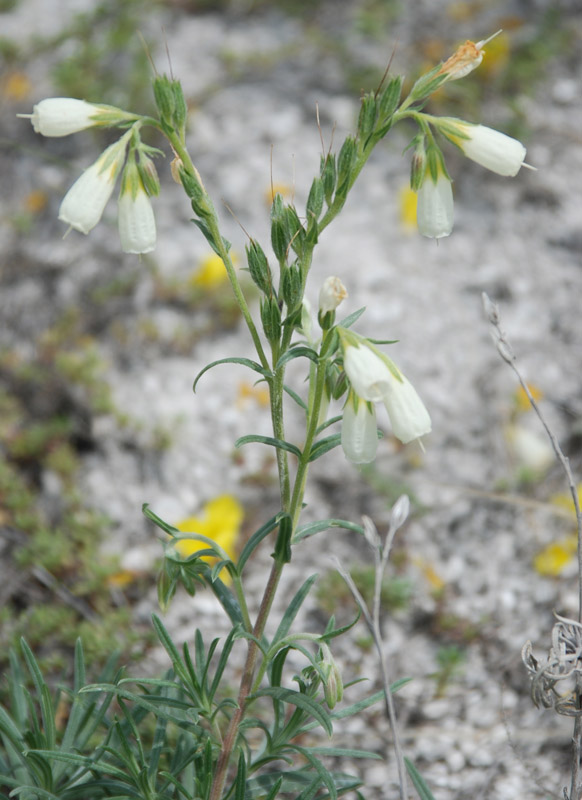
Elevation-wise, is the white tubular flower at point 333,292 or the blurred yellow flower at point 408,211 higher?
the white tubular flower at point 333,292

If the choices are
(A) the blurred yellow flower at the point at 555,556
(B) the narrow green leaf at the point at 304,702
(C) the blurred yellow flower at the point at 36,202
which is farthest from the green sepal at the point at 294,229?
(C) the blurred yellow flower at the point at 36,202

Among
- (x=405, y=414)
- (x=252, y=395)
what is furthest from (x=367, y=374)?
(x=252, y=395)

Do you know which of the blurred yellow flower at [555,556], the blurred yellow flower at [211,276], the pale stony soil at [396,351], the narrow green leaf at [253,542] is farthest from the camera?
the blurred yellow flower at [211,276]

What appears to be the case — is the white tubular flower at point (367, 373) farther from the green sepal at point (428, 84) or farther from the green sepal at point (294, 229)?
the green sepal at point (428, 84)

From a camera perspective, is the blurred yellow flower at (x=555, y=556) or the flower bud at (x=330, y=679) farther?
the blurred yellow flower at (x=555, y=556)

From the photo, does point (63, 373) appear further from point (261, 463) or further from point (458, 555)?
point (458, 555)

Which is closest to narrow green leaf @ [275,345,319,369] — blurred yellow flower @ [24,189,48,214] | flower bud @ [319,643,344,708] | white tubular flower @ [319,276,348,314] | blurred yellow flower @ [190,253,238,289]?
white tubular flower @ [319,276,348,314]

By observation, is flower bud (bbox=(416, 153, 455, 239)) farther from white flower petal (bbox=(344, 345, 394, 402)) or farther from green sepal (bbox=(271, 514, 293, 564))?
green sepal (bbox=(271, 514, 293, 564))
